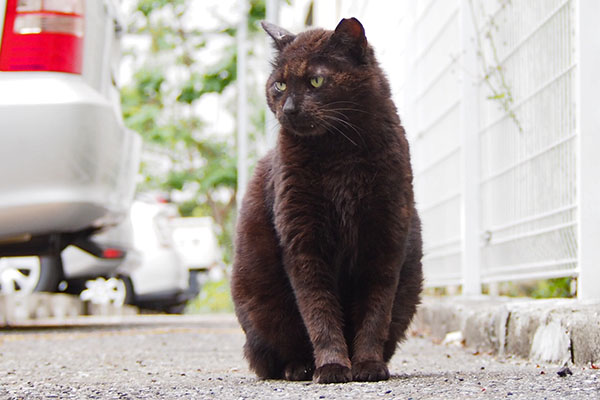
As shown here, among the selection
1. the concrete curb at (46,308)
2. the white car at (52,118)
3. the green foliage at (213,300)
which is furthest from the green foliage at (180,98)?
the white car at (52,118)

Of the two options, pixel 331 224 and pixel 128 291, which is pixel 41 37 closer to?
pixel 331 224

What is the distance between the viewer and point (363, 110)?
288 cm

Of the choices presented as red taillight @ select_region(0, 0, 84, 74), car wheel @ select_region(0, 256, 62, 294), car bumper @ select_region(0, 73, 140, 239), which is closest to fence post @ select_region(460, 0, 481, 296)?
car bumper @ select_region(0, 73, 140, 239)

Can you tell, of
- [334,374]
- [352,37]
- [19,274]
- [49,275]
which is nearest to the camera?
[334,374]

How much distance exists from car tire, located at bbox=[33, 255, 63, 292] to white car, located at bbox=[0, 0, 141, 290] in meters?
1.05

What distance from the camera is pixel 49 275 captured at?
6.38 meters

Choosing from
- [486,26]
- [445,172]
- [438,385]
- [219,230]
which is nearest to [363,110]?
[438,385]

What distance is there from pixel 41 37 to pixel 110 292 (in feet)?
20.0

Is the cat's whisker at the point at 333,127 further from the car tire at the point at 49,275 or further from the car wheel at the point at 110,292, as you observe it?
the car wheel at the point at 110,292

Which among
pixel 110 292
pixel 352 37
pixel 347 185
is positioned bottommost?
pixel 110 292

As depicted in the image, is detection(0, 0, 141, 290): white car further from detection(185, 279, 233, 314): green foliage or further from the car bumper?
detection(185, 279, 233, 314): green foliage

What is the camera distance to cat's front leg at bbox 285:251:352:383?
271cm

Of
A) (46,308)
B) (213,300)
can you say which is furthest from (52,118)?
(213,300)

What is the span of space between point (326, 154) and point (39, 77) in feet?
8.02
